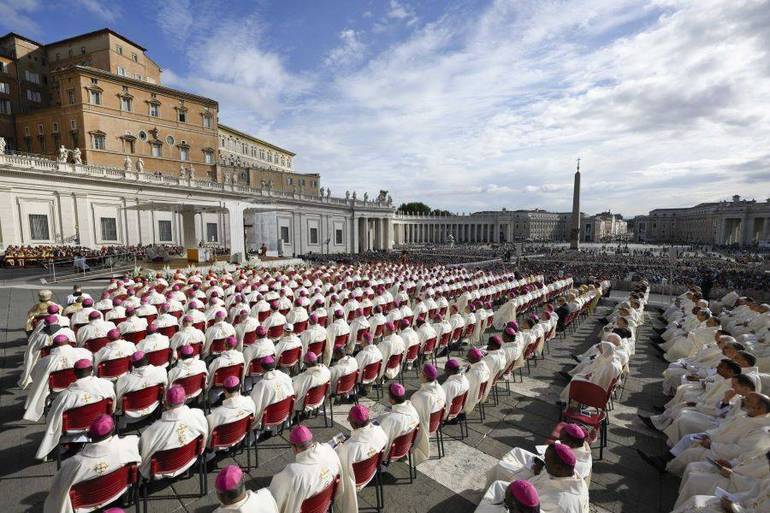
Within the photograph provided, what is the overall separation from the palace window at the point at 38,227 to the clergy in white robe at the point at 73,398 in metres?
32.5

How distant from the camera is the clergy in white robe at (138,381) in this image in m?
5.71

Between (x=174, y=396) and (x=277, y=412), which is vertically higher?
(x=174, y=396)

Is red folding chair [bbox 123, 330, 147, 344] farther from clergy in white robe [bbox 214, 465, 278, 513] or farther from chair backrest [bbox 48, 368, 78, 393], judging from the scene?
clergy in white robe [bbox 214, 465, 278, 513]

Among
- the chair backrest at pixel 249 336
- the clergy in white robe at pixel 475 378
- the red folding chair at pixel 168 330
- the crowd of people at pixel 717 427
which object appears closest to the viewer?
the crowd of people at pixel 717 427

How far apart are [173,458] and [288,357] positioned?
12.1 feet

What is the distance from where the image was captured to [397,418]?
491 cm

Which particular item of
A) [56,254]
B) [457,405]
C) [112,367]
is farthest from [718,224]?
[56,254]

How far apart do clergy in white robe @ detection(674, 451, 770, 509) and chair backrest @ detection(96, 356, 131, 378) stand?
9023 millimetres

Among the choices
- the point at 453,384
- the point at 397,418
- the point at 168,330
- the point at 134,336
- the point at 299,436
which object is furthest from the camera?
the point at 168,330

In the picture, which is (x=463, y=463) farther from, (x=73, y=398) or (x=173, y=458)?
(x=73, y=398)

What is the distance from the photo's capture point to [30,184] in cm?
2772

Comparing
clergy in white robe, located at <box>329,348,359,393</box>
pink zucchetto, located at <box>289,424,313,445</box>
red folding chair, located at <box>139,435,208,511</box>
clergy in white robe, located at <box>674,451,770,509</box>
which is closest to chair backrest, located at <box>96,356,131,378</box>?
red folding chair, located at <box>139,435,208,511</box>

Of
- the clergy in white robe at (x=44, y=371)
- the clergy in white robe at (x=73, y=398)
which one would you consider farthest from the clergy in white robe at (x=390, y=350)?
the clergy in white robe at (x=44, y=371)

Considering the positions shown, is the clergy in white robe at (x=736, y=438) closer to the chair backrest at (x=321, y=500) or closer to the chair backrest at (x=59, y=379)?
the chair backrest at (x=321, y=500)
